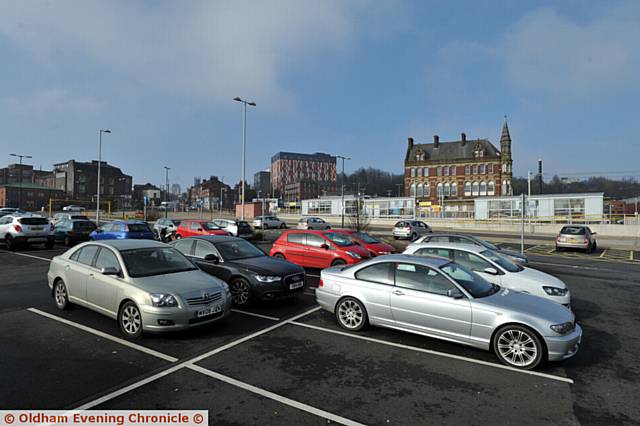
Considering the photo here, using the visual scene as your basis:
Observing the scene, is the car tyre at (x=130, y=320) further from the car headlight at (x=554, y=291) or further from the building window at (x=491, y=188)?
the building window at (x=491, y=188)

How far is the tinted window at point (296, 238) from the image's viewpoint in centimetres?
1258

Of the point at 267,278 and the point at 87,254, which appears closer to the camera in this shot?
Answer: the point at 87,254

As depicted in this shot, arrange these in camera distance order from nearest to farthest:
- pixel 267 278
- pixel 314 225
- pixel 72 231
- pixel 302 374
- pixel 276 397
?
pixel 276 397 < pixel 302 374 < pixel 267 278 < pixel 72 231 < pixel 314 225

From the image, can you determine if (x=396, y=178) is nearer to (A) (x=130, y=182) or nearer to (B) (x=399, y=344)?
(A) (x=130, y=182)

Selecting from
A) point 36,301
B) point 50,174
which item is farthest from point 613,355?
point 50,174

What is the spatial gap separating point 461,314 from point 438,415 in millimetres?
1919

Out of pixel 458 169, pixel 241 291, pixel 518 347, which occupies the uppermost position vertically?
pixel 458 169

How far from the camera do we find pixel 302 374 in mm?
4672

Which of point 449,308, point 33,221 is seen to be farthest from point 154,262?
point 33,221

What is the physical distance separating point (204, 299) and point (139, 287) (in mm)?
1015

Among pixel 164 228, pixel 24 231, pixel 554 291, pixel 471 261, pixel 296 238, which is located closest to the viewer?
pixel 554 291

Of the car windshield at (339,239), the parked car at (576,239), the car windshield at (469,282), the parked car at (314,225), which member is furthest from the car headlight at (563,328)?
the parked car at (314,225)

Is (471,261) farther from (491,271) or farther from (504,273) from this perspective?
(504,273)

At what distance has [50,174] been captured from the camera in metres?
120
